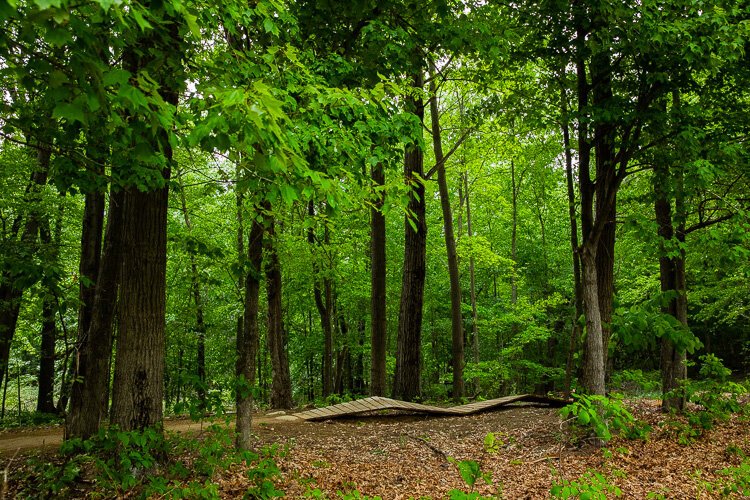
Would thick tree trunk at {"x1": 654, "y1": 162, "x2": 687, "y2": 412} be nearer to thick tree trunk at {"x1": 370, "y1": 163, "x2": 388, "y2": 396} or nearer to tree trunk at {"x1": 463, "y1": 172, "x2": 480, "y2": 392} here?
thick tree trunk at {"x1": 370, "y1": 163, "x2": 388, "y2": 396}

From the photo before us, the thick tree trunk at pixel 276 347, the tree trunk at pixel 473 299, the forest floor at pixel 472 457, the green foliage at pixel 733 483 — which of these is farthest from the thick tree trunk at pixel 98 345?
the tree trunk at pixel 473 299

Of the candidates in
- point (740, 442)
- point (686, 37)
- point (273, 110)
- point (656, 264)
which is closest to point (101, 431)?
point (273, 110)

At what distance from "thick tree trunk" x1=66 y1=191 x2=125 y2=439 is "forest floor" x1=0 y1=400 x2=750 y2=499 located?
0.65m

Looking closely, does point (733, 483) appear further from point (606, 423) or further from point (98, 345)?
point (98, 345)

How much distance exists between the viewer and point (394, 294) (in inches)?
828

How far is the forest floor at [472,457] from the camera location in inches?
212

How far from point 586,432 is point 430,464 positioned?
226 cm

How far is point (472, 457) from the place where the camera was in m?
6.85

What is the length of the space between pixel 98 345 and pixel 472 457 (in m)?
5.11

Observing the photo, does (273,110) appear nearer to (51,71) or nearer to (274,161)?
(274,161)

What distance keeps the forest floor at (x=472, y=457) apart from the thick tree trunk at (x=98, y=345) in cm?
65

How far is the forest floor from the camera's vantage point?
5.39 meters

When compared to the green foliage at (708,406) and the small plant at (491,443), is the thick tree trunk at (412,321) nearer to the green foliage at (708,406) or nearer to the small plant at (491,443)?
the small plant at (491,443)

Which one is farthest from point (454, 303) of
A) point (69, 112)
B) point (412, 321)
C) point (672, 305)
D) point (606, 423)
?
point (69, 112)
